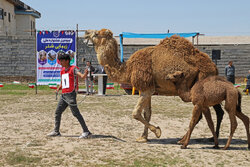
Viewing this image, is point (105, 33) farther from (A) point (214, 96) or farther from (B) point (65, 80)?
(A) point (214, 96)

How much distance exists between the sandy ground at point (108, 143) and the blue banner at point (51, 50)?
20.6 ft

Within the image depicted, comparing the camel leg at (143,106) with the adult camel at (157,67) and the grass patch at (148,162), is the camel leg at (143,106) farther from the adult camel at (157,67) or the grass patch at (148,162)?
the grass patch at (148,162)

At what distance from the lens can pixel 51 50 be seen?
17859mm

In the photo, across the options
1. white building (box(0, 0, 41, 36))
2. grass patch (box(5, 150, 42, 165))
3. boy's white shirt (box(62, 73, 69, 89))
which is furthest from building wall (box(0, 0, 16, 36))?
grass patch (box(5, 150, 42, 165))

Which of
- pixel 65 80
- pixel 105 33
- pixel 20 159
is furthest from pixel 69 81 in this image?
pixel 20 159

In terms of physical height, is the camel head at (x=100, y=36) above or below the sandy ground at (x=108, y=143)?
above

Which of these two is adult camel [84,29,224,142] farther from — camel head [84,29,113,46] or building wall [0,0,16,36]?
building wall [0,0,16,36]

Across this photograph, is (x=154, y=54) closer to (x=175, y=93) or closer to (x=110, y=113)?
(x=175, y=93)

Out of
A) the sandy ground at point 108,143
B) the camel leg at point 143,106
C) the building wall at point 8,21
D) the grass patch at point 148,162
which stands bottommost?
the sandy ground at point 108,143

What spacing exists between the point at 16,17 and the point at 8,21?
2968mm

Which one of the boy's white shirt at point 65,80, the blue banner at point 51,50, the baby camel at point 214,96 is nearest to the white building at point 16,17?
the blue banner at point 51,50

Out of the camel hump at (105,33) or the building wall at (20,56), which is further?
the building wall at (20,56)

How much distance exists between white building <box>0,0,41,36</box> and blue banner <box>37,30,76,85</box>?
15504mm

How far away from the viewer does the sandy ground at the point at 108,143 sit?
598cm
